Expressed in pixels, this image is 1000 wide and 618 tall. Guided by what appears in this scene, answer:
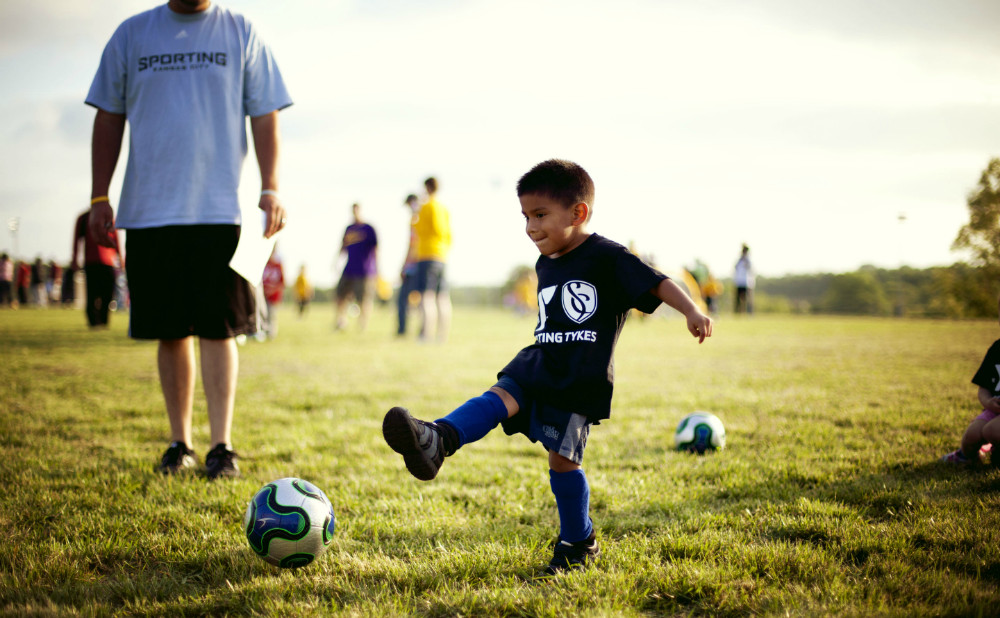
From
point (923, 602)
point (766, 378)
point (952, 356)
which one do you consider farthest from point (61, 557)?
point (952, 356)

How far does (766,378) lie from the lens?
22.1 ft

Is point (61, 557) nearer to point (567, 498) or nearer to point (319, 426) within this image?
point (567, 498)

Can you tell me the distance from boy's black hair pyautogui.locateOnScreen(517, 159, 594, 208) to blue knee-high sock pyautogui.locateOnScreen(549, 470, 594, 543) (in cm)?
103

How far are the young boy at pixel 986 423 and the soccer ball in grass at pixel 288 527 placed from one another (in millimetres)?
3308

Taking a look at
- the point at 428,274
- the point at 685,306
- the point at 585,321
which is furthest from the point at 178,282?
the point at 428,274

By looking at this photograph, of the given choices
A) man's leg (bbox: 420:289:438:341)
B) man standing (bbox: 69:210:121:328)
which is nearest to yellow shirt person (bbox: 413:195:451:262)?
man's leg (bbox: 420:289:438:341)

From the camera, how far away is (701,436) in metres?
3.73

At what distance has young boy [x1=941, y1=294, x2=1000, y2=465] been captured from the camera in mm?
3055

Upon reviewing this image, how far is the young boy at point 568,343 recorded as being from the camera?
2.15 meters

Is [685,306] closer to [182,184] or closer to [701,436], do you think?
[701,436]

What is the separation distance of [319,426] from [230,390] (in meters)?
1.27

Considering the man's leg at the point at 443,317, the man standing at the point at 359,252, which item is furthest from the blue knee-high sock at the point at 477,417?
the man standing at the point at 359,252

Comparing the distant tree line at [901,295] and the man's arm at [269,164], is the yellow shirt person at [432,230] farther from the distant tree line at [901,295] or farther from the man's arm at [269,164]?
the distant tree line at [901,295]

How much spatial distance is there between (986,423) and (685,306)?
2.22 metres
